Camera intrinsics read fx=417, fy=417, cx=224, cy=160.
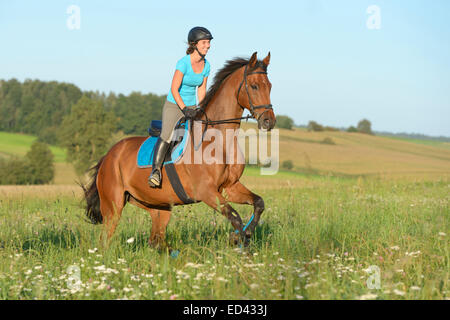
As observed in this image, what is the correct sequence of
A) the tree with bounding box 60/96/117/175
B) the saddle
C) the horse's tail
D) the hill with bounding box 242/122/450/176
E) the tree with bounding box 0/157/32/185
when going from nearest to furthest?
the saddle, the horse's tail, the hill with bounding box 242/122/450/176, the tree with bounding box 0/157/32/185, the tree with bounding box 60/96/117/175

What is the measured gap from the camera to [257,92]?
600cm

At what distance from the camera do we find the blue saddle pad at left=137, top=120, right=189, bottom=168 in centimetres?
651

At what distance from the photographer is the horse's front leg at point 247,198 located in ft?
19.9

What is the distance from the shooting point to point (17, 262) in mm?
5371

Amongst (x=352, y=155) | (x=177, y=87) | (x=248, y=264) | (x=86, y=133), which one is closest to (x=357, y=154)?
(x=352, y=155)

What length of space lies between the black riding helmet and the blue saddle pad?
4.14 ft

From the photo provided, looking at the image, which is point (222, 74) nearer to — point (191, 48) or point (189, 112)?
point (191, 48)

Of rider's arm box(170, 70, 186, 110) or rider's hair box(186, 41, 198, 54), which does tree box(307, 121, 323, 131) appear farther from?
rider's arm box(170, 70, 186, 110)

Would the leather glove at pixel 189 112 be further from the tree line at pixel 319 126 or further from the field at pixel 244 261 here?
the tree line at pixel 319 126

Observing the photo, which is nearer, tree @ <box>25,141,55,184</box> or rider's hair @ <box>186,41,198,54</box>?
rider's hair @ <box>186,41,198,54</box>

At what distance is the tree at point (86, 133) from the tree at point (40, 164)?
2.76m

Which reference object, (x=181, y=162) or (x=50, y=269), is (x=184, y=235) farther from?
(x=50, y=269)

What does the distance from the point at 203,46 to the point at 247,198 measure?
2390 mm

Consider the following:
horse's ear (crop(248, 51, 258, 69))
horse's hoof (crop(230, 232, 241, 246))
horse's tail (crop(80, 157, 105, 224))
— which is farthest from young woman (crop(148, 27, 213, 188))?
horse's tail (crop(80, 157, 105, 224))
